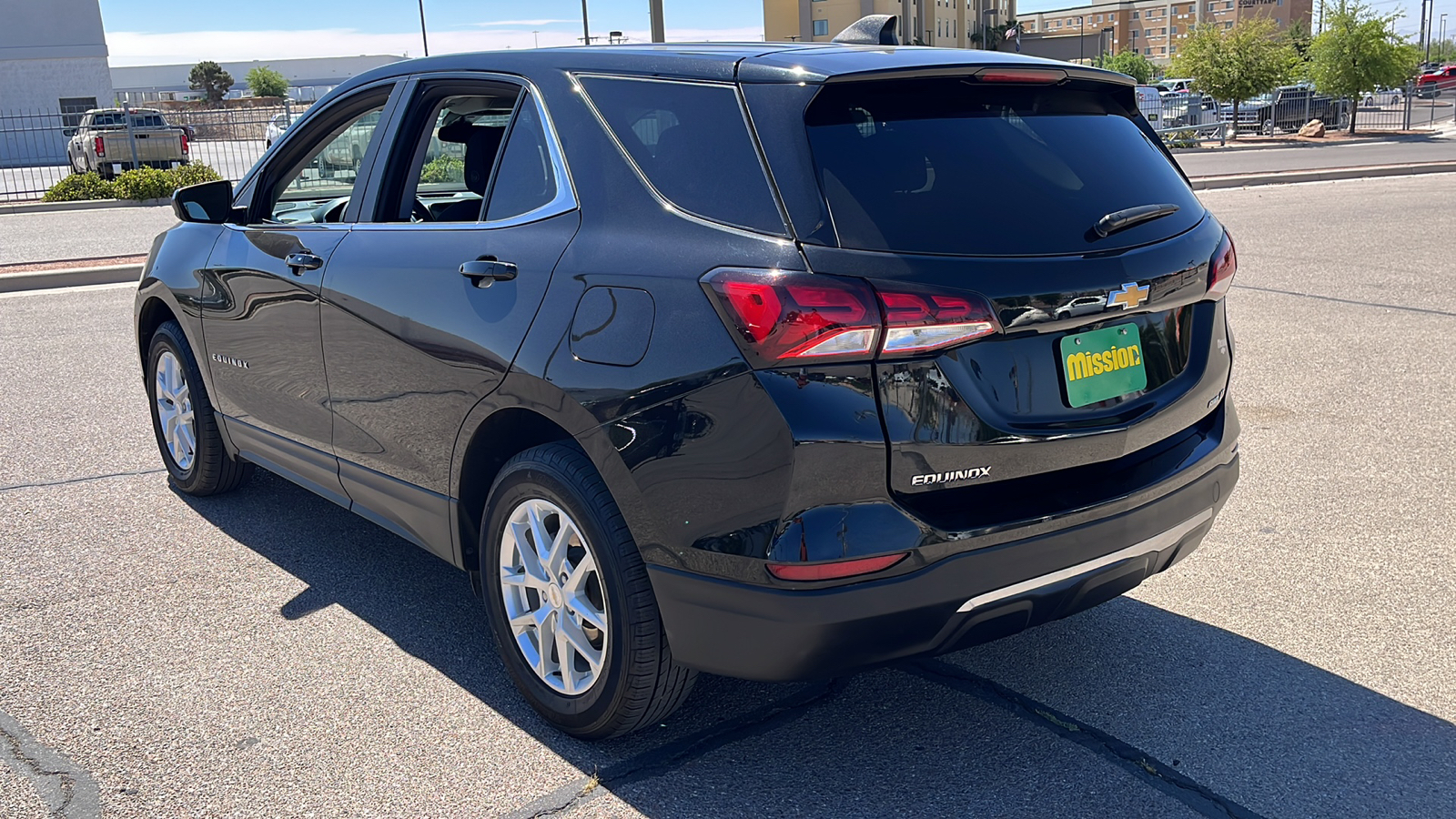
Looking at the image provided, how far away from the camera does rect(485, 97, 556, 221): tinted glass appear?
127 inches

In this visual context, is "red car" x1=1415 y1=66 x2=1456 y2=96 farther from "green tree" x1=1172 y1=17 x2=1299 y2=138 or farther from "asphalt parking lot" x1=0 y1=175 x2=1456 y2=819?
"asphalt parking lot" x1=0 y1=175 x2=1456 y2=819

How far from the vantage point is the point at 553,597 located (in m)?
3.14

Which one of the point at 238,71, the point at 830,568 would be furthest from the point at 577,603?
the point at 238,71

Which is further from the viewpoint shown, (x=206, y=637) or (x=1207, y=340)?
(x=206, y=637)

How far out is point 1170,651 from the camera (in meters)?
3.64

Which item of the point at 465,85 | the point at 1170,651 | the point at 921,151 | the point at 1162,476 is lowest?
the point at 1170,651

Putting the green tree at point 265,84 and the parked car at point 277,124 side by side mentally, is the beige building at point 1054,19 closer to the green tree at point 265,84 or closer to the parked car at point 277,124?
the parked car at point 277,124

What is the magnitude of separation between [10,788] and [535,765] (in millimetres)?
1289

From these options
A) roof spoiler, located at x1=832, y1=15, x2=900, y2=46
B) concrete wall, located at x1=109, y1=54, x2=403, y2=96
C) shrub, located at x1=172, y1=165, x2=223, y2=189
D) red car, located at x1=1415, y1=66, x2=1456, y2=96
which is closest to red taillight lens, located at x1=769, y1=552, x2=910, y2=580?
roof spoiler, located at x1=832, y1=15, x2=900, y2=46

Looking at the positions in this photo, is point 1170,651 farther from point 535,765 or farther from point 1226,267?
point 535,765

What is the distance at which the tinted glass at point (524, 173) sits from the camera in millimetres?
3223

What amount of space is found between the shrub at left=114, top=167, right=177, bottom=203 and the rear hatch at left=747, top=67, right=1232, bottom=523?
21029 mm

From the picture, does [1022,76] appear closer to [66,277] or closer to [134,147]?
[66,277]

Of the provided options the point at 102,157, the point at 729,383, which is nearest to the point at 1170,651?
the point at 729,383
